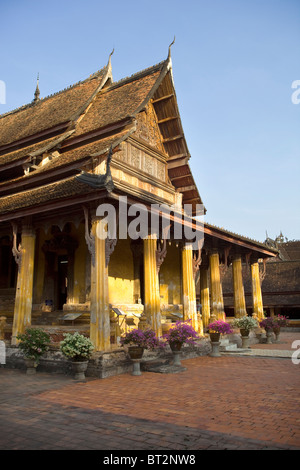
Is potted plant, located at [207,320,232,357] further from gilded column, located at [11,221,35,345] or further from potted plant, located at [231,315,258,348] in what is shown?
gilded column, located at [11,221,35,345]

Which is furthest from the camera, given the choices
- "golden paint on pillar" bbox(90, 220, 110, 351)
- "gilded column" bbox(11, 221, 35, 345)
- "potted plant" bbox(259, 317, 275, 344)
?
"potted plant" bbox(259, 317, 275, 344)

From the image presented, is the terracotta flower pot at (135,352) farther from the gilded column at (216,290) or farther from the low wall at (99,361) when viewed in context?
the gilded column at (216,290)

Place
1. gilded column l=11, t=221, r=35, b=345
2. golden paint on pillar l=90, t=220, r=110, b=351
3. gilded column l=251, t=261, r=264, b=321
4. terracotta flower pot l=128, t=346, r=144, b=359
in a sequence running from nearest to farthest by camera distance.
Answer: terracotta flower pot l=128, t=346, r=144, b=359
golden paint on pillar l=90, t=220, r=110, b=351
gilded column l=11, t=221, r=35, b=345
gilded column l=251, t=261, r=264, b=321

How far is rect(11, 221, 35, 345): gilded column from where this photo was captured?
10.7m

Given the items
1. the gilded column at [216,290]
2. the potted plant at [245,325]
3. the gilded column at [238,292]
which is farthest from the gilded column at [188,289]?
the gilded column at [238,292]

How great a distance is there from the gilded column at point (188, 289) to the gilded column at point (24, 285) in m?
5.31

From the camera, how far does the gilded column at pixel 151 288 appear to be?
35.3 ft

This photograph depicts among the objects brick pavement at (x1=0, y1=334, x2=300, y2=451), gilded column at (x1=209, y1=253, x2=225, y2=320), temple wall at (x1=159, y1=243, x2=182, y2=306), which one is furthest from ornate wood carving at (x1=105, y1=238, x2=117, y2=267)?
gilded column at (x1=209, y1=253, x2=225, y2=320)

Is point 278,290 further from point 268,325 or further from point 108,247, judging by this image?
point 108,247

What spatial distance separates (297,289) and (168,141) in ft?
58.5

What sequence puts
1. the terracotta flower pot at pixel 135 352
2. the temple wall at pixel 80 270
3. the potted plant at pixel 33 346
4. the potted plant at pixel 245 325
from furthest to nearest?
the potted plant at pixel 245 325 → the temple wall at pixel 80 270 → the potted plant at pixel 33 346 → the terracotta flower pot at pixel 135 352

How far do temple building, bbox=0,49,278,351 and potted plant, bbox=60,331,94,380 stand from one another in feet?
2.00

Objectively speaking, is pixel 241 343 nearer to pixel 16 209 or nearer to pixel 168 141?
pixel 168 141
